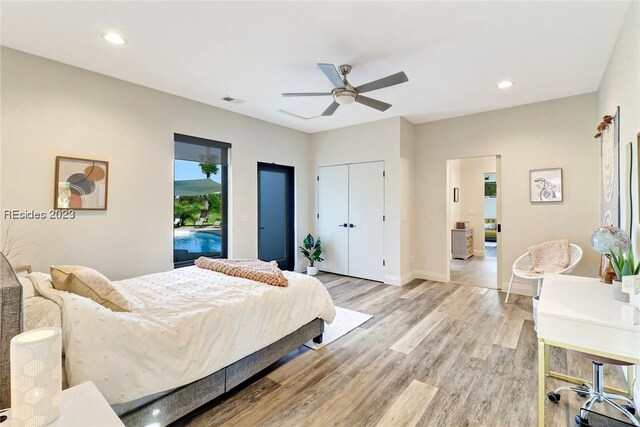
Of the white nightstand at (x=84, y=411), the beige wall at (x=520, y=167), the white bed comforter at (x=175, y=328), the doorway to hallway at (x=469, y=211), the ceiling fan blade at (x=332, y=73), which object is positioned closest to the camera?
the white nightstand at (x=84, y=411)

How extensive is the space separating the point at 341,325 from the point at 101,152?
3.34m

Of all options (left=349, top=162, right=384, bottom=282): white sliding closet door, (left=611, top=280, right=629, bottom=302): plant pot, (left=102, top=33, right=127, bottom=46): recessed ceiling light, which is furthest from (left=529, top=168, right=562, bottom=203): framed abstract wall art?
(left=102, top=33, right=127, bottom=46): recessed ceiling light

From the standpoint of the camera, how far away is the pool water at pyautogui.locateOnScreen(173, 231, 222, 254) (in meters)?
4.12

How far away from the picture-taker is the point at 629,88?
2.19 metres

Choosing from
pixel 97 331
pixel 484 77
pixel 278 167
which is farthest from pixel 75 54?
pixel 484 77

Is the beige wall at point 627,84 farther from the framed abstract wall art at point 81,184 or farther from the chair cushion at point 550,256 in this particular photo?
the framed abstract wall art at point 81,184

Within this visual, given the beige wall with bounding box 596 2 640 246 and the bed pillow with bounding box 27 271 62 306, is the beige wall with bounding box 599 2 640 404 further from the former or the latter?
the bed pillow with bounding box 27 271 62 306

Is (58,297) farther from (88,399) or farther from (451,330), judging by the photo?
(451,330)

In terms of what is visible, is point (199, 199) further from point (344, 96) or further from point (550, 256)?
point (550, 256)

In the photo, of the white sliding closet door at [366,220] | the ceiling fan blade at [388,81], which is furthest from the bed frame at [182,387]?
the white sliding closet door at [366,220]

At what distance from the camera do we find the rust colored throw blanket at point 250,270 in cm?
265

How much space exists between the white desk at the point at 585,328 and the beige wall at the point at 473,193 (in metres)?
6.42

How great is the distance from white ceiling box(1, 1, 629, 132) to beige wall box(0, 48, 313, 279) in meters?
0.24

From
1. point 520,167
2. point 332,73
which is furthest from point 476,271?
point 332,73
